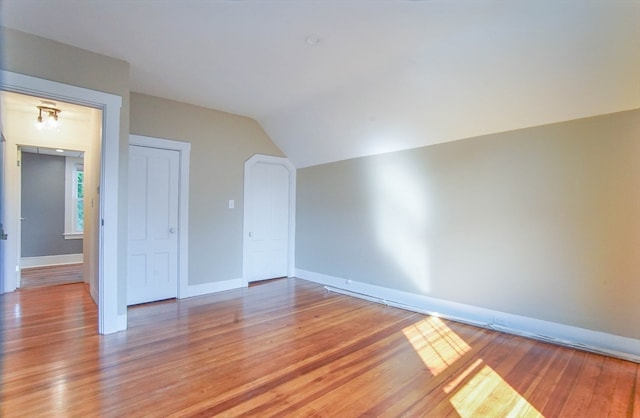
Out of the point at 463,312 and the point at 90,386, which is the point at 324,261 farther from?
the point at 90,386

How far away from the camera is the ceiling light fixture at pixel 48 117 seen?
438 cm

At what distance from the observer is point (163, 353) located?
281cm

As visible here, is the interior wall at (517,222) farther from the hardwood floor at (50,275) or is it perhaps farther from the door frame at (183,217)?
the hardwood floor at (50,275)

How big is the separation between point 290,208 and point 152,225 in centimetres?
236

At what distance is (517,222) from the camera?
3379 mm

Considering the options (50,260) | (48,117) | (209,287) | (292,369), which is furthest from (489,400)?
(50,260)

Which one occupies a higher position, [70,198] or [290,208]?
[70,198]

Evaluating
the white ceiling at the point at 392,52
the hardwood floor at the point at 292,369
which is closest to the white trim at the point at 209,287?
the hardwood floor at the point at 292,369

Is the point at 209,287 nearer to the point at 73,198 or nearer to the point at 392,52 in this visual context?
the point at 392,52

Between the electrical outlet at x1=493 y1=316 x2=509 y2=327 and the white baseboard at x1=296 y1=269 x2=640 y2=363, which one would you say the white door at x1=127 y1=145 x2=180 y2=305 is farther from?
the electrical outlet at x1=493 y1=316 x2=509 y2=327

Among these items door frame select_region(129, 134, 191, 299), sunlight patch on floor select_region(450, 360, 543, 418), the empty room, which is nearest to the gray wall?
the empty room

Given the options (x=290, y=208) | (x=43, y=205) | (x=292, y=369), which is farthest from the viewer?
(x=43, y=205)

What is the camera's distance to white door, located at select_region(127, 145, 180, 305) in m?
4.18

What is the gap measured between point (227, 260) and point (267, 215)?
1.07 meters
